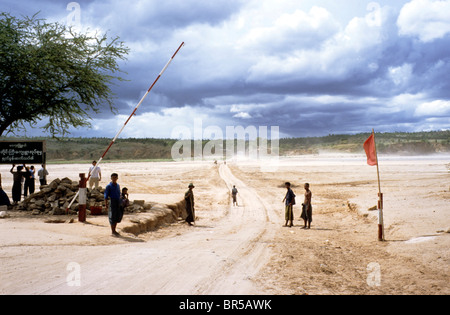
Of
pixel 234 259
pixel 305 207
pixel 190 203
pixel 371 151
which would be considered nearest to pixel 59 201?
pixel 190 203

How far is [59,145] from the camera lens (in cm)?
13225

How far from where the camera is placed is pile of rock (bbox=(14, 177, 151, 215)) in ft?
46.5

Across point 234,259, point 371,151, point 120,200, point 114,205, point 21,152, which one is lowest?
point 234,259

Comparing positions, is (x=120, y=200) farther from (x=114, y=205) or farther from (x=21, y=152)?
(x=21, y=152)

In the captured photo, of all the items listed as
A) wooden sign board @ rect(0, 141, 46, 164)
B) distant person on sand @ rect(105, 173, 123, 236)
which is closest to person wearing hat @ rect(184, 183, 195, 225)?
distant person on sand @ rect(105, 173, 123, 236)

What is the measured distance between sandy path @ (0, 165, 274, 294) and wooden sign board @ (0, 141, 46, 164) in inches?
430

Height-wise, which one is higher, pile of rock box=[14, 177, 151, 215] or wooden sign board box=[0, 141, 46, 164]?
wooden sign board box=[0, 141, 46, 164]

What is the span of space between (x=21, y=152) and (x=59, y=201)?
5172mm

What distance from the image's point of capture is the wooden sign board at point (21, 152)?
1764 cm

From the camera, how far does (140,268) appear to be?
6.88 meters

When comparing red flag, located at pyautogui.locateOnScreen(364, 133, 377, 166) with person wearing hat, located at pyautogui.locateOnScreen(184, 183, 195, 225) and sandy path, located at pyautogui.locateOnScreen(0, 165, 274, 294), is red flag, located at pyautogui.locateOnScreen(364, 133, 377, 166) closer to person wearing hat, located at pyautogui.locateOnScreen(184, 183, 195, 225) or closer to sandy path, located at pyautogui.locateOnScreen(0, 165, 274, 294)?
sandy path, located at pyautogui.locateOnScreen(0, 165, 274, 294)

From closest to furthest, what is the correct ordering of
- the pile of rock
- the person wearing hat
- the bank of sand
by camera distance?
the bank of sand, the pile of rock, the person wearing hat

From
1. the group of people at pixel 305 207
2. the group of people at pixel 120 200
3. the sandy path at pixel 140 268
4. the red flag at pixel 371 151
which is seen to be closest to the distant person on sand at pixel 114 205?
the group of people at pixel 120 200
